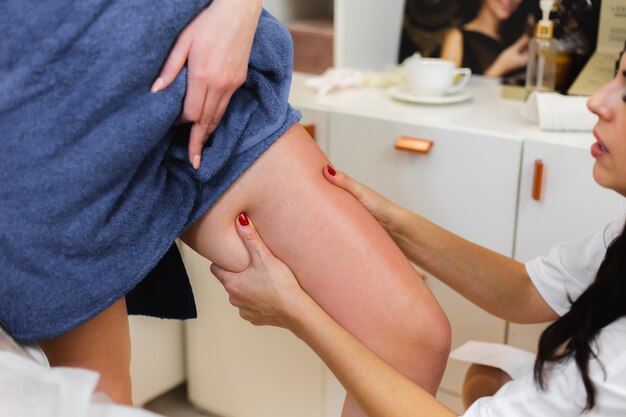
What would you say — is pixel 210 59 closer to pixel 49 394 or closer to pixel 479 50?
pixel 49 394

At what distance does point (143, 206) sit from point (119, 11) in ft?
0.72

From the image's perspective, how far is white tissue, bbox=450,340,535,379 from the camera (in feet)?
4.51

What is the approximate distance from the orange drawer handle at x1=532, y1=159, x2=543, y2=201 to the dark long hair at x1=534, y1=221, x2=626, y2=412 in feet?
1.24

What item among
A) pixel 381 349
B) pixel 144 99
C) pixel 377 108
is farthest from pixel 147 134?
pixel 377 108

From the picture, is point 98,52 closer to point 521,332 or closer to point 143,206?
point 143,206

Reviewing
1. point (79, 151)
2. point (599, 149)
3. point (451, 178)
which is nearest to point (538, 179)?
point (451, 178)

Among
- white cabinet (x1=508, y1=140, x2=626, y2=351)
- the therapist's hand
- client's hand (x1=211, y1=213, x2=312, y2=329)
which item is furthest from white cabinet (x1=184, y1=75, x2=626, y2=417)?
the therapist's hand

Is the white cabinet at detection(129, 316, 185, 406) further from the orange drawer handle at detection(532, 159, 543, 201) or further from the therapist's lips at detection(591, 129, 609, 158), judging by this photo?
the therapist's lips at detection(591, 129, 609, 158)

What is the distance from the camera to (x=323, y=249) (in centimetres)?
104

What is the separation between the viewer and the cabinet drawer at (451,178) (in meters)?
1.57

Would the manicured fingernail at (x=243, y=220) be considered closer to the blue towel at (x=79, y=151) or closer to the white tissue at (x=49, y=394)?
the blue towel at (x=79, y=151)

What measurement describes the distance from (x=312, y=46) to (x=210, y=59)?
1.21m

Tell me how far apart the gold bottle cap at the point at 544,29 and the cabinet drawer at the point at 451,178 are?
31cm

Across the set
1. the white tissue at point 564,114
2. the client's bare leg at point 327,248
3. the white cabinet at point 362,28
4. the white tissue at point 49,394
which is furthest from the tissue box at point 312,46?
the white tissue at point 49,394
